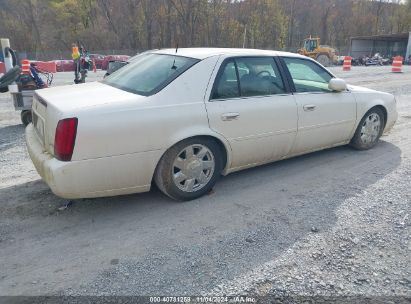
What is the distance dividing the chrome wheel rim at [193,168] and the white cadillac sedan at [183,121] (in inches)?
0.5

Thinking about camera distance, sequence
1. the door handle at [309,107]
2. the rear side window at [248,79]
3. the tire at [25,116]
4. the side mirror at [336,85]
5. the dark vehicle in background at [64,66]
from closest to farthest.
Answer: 1. the rear side window at [248,79]
2. the door handle at [309,107]
3. the side mirror at [336,85]
4. the tire at [25,116]
5. the dark vehicle in background at [64,66]

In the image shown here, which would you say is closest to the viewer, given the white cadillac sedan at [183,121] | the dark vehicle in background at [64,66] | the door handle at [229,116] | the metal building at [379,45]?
the white cadillac sedan at [183,121]

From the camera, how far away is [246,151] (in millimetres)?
3912

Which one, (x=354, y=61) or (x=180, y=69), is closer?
(x=180, y=69)

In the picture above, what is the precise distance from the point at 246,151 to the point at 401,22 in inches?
2836

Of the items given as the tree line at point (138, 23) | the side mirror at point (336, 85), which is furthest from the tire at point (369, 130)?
the tree line at point (138, 23)

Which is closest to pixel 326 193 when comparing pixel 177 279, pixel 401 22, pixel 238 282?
pixel 238 282

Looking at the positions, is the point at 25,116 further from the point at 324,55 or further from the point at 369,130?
the point at 324,55

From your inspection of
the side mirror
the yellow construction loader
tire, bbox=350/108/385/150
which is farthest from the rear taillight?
the yellow construction loader

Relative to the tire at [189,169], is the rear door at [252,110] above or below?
above

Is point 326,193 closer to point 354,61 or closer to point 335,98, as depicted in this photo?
point 335,98

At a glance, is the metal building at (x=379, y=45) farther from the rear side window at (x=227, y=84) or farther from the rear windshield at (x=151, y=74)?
the rear windshield at (x=151, y=74)

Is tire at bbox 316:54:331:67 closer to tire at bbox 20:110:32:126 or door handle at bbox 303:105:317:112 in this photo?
tire at bbox 20:110:32:126

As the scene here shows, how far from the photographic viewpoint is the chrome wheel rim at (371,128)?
5231 millimetres
